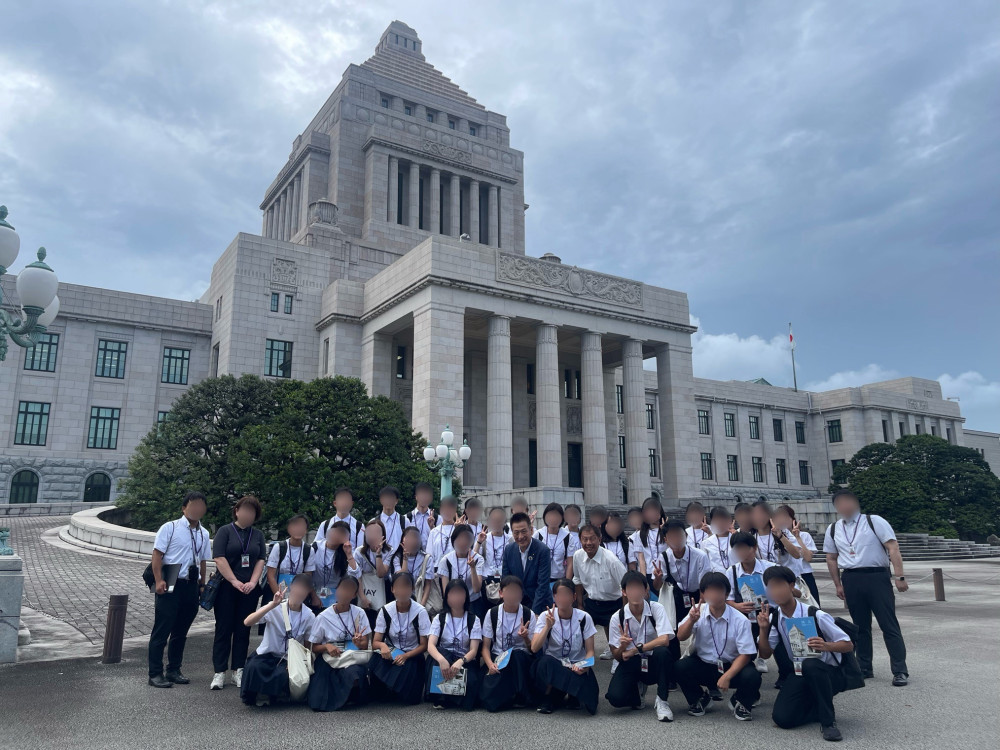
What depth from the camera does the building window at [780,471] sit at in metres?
60.8

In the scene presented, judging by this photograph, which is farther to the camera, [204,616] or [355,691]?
[204,616]

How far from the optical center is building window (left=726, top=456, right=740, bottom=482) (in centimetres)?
5841

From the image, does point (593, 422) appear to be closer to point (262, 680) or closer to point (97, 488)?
point (97, 488)

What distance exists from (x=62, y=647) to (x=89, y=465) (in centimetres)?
3113

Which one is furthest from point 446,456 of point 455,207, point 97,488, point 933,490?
point 455,207

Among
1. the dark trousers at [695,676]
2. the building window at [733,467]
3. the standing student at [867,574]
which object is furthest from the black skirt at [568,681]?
the building window at [733,467]

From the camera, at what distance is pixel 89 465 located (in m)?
36.4

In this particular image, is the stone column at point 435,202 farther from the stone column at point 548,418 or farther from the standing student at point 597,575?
the standing student at point 597,575

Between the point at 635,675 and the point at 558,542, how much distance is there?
2390 millimetres

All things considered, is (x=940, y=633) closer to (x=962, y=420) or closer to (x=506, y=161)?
(x=506, y=161)

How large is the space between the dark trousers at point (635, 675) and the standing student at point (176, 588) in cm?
462

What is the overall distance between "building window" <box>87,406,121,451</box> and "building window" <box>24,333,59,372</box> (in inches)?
118

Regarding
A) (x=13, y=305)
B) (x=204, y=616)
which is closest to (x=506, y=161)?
(x=13, y=305)

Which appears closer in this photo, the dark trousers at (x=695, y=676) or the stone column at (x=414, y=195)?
the dark trousers at (x=695, y=676)
